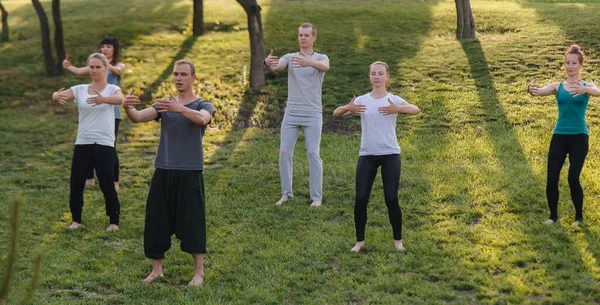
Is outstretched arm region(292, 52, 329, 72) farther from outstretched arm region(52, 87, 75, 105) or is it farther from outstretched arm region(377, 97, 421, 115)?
outstretched arm region(52, 87, 75, 105)

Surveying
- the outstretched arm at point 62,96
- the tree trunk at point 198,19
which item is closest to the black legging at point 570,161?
the outstretched arm at point 62,96

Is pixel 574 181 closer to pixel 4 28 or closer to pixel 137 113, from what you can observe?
pixel 137 113

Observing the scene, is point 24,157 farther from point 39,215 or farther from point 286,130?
point 286,130

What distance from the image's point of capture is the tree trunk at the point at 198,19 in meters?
25.1

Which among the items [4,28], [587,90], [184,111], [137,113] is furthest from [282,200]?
[4,28]

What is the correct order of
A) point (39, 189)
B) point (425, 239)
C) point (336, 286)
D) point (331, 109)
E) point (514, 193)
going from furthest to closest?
point (331, 109), point (39, 189), point (514, 193), point (425, 239), point (336, 286)

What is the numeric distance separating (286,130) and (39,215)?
150 inches

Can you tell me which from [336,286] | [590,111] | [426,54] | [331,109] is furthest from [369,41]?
[336,286]

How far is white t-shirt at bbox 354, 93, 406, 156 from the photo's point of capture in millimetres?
8008

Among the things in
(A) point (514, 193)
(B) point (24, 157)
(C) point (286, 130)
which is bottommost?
(B) point (24, 157)

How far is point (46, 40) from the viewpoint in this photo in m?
21.7

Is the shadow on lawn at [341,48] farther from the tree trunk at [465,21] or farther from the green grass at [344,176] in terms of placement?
the tree trunk at [465,21]

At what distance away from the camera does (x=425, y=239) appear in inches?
349

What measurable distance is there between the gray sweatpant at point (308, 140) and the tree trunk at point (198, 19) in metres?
15.5
